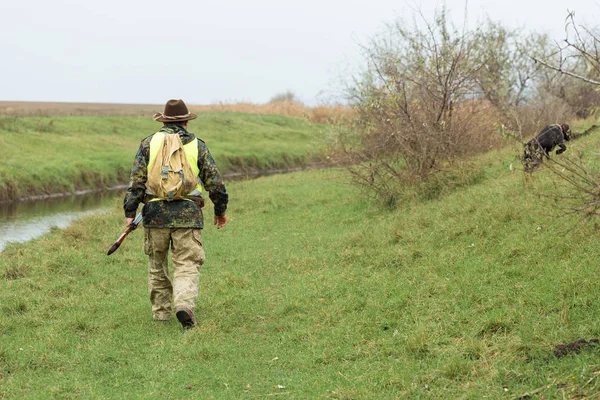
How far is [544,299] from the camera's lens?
5863 mm

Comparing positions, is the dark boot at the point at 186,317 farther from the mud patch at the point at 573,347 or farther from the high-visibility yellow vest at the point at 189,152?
the mud patch at the point at 573,347

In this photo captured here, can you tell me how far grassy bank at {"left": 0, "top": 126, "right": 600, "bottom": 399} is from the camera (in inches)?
197

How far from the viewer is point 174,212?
21.7ft

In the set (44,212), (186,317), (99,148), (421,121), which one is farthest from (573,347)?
(99,148)

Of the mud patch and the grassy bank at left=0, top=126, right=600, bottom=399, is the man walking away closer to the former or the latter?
the grassy bank at left=0, top=126, right=600, bottom=399

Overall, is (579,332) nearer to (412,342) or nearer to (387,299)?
(412,342)

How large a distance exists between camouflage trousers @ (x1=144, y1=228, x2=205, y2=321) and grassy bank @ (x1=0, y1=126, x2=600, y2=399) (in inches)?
10.2

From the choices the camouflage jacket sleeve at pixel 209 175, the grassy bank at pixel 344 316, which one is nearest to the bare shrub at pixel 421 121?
the grassy bank at pixel 344 316

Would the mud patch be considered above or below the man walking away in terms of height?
below

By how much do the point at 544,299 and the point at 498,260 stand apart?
1569 millimetres

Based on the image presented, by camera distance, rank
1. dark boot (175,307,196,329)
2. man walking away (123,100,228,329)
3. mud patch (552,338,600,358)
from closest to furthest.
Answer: mud patch (552,338,600,358)
dark boot (175,307,196,329)
man walking away (123,100,228,329)

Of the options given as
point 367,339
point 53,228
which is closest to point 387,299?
point 367,339

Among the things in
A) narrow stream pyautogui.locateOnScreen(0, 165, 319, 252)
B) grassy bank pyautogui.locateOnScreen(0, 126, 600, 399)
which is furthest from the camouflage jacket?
narrow stream pyautogui.locateOnScreen(0, 165, 319, 252)

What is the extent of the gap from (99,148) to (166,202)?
23.8m
